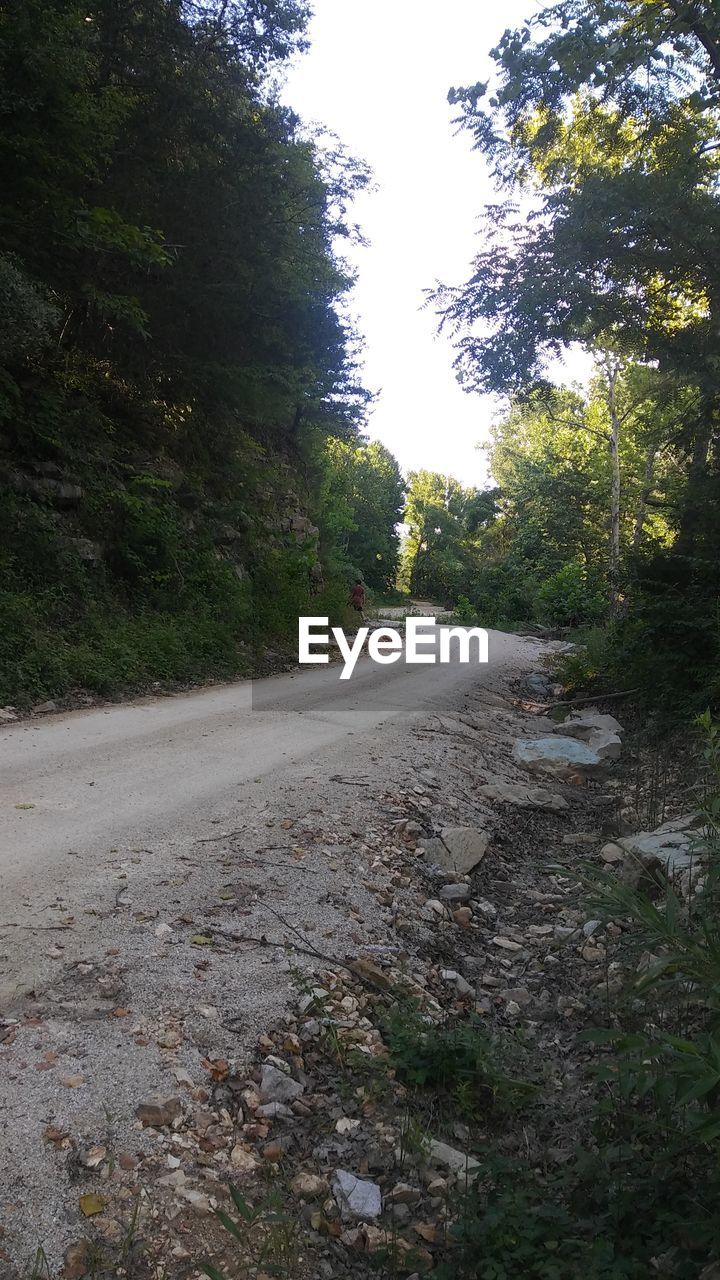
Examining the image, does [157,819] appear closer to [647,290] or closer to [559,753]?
[559,753]

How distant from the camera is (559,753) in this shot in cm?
883

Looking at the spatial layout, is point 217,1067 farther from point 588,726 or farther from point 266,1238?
point 588,726

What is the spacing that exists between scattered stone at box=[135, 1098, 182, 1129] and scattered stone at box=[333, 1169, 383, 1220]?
601mm

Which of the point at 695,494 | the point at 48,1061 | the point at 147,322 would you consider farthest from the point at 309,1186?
the point at 147,322

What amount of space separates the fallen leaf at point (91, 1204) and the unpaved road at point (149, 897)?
3cm

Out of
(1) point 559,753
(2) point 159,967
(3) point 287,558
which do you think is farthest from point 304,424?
(2) point 159,967

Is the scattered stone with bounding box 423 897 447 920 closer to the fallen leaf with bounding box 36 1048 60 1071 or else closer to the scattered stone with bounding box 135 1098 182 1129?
the scattered stone with bounding box 135 1098 182 1129

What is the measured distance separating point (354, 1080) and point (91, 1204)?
1135 mm

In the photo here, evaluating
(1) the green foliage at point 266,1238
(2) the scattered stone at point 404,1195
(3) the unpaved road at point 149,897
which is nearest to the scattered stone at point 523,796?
(3) the unpaved road at point 149,897

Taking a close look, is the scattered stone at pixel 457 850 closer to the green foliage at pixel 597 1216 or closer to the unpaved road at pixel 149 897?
the unpaved road at pixel 149 897

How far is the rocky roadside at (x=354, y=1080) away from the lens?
218 centimetres

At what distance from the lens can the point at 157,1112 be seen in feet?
8.30

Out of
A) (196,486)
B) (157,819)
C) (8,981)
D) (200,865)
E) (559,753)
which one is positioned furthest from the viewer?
(196,486)

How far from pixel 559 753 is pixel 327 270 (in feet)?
38.7
